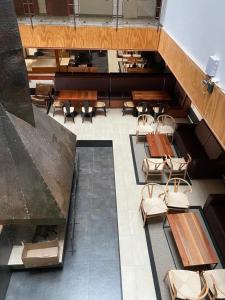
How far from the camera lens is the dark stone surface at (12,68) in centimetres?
317

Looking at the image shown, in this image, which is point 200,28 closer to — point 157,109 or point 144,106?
point 144,106

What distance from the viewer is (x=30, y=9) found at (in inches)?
277

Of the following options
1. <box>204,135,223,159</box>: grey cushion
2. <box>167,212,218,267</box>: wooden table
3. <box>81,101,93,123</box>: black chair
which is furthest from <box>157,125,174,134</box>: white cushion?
<box>167,212,218,267</box>: wooden table

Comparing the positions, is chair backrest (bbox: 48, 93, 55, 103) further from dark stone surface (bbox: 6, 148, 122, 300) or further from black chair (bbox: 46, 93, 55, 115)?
dark stone surface (bbox: 6, 148, 122, 300)

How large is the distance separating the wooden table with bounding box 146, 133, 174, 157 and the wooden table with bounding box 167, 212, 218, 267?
2.33 m

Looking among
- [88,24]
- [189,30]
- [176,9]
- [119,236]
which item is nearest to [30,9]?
[88,24]

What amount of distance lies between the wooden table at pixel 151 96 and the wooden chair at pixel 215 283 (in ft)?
21.8

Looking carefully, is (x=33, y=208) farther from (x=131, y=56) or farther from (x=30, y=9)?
(x=131, y=56)

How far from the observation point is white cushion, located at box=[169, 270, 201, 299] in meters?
3.91

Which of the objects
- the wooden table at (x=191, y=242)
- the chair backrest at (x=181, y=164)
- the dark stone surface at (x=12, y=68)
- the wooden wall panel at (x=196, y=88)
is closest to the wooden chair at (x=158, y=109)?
the wooden wall panel at (x=196, y=88)

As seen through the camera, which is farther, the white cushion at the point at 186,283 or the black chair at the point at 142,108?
the black chair at the point at 142,108

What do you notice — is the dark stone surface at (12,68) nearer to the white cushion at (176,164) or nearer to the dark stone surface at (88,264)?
the dark stone surface at (88,264)

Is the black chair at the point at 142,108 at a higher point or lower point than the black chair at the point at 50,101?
lower

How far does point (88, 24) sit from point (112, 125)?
3377 mm
